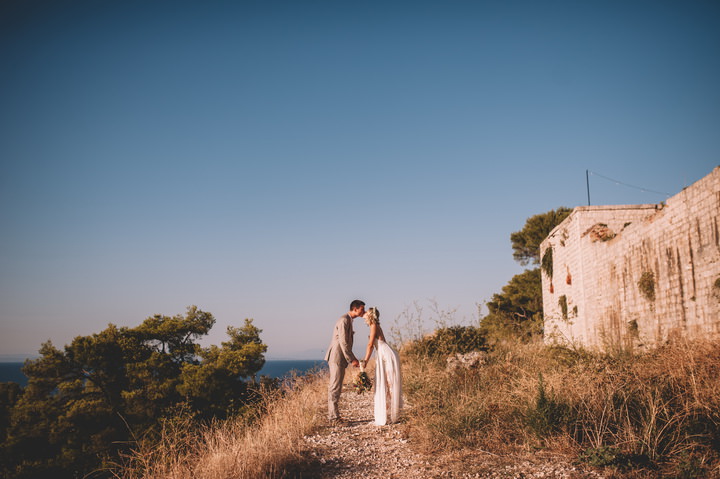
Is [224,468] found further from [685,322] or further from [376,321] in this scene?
[685,322]

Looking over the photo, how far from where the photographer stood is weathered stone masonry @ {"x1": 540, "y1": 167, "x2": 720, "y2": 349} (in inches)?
336

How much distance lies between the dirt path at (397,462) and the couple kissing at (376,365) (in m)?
0.40

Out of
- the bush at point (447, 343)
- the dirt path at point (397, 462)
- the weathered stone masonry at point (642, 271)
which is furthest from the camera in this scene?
the bush at point (447, 343)

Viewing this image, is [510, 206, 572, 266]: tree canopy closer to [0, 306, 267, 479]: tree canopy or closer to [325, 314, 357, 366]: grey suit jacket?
[0, 306, 267, 479]: tree canopy

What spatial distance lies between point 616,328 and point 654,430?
9530 mm

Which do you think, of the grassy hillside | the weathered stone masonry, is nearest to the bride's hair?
the grassy hillside

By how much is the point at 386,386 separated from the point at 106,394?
13.0 m

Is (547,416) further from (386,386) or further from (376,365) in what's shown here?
(376,365)

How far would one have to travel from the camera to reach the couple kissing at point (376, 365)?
6145mm

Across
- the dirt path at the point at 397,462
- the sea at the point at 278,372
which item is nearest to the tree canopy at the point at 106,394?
the sea at the point at 278,372

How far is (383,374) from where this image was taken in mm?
6215

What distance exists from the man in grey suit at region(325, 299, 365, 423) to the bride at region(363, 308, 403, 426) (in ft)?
0.88

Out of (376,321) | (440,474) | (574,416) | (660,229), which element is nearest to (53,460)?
(376,321)

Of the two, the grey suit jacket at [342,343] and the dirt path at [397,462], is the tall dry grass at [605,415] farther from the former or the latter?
the grey suit jacket at [342,343]
